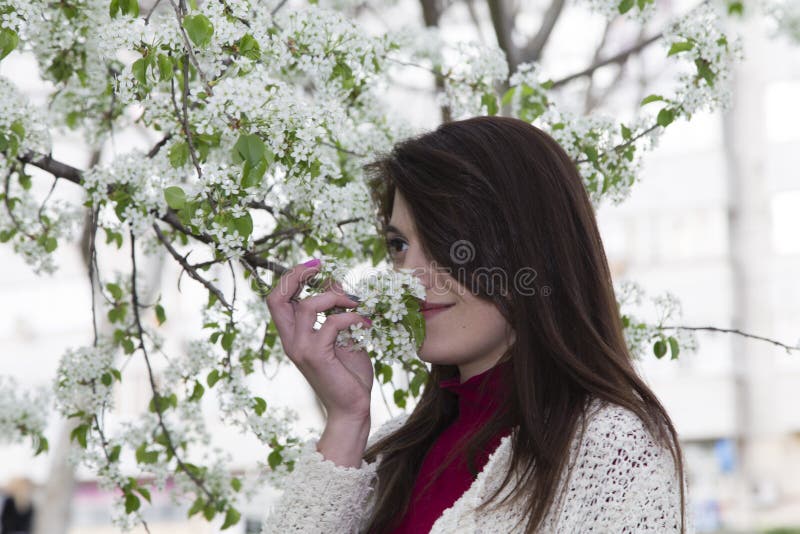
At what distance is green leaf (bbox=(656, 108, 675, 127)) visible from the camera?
7.81ft

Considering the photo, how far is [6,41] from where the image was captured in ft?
6.55

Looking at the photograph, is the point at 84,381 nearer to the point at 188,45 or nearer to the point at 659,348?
the point at 188,45

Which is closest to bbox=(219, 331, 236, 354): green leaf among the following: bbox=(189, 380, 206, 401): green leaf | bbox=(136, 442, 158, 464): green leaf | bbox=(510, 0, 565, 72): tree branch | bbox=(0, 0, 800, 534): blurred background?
bbox=(189, 380, 206, 401): green leaf

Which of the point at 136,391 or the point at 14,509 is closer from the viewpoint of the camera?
the point at 14,509

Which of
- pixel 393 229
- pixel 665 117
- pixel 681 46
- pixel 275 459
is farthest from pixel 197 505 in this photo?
pixel 681 46

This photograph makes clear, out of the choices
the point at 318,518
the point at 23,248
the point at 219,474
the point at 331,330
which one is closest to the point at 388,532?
the point at 318,518

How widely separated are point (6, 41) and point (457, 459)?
3.88 ft

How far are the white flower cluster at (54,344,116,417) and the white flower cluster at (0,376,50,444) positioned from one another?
32cm

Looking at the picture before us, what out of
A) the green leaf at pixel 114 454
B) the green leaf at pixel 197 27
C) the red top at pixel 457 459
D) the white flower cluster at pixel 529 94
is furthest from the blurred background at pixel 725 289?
the green leaf at pixel 197 27

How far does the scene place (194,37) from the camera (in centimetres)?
175

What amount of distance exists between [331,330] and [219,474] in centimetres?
112

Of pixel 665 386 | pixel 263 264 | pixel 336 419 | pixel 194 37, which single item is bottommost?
pixel 336 419

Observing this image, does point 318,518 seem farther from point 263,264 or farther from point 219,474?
point 219,474

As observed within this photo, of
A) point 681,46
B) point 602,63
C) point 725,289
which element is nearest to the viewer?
point 681,46
